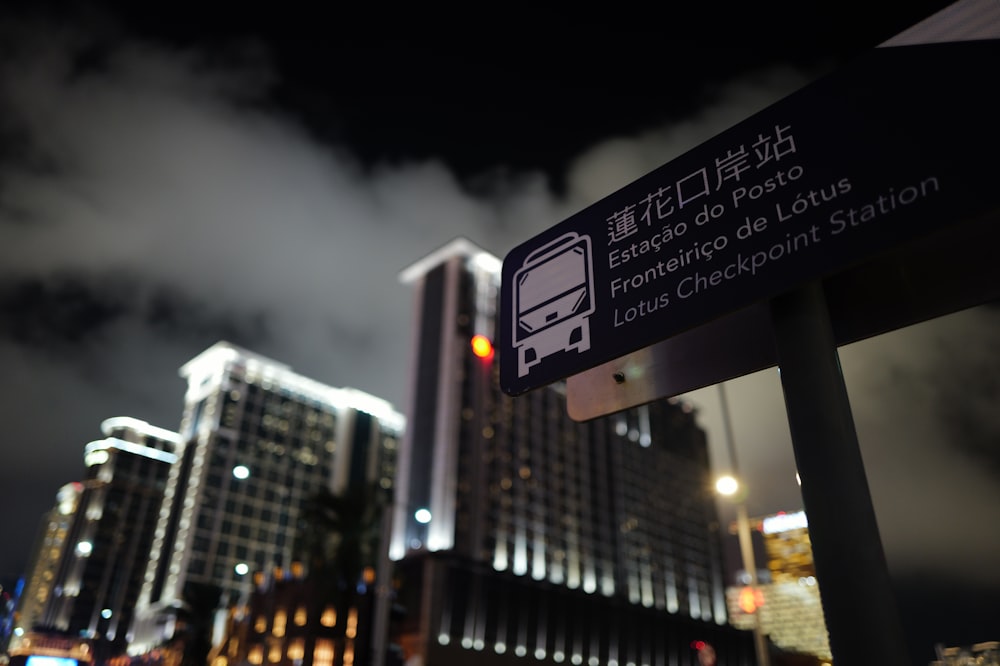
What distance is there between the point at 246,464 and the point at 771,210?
131333 millimetres

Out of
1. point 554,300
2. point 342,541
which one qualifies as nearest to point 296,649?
point 342,541

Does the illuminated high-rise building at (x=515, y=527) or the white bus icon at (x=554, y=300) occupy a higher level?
the illuminated high-rise building at (x=515, y=527)

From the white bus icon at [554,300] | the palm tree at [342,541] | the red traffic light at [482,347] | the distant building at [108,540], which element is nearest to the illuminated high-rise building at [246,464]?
the distant building at [108,540]

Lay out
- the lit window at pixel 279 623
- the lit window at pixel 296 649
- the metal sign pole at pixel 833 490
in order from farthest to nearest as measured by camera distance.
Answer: the lit window at pixel 279 623
the lit window at pixel 296 649
the metal sign pole at pixel 833 490

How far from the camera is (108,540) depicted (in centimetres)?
15112

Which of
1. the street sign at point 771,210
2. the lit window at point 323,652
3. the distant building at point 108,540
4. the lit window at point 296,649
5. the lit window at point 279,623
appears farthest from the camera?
the distant building at point 108,540

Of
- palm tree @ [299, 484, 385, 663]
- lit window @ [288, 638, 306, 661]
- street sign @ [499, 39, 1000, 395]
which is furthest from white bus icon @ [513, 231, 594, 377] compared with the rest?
lit window @ [288, 638, 306, 661]

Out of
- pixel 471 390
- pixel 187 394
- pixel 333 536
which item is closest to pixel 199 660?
pixel 333 536

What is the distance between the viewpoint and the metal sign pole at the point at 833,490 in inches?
89.0

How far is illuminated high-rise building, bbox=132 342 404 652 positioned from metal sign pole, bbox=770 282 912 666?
364 feet

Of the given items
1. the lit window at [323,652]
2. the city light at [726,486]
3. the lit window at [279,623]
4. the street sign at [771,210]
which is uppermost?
the lit window at [279,623]

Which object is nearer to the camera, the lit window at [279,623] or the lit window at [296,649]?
the lit window at [296,649]

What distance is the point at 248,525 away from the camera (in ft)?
402

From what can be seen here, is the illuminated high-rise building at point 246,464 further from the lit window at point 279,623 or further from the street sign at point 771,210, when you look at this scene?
the street sign at point 771,210
